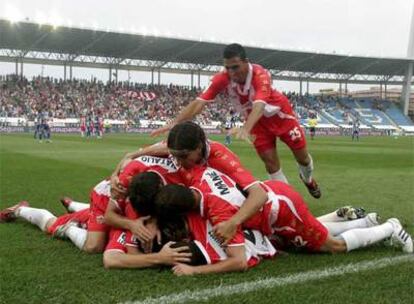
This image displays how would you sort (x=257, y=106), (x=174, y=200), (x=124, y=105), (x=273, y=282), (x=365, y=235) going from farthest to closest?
1. (x=124, y=105)
2. (x=257, y=106)
3. (x=365, y=235)
4. (x=174, y=200)
5. (x=273, y=282)

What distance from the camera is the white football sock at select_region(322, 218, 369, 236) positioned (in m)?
6.05

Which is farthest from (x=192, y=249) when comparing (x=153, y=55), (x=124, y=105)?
(x=153, y=55)

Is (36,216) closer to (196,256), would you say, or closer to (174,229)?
(174,229)

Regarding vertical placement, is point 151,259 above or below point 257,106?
below

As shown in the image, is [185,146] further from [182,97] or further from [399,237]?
[182,97]

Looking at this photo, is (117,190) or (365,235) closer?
(117,190)

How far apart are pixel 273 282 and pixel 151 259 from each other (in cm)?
106

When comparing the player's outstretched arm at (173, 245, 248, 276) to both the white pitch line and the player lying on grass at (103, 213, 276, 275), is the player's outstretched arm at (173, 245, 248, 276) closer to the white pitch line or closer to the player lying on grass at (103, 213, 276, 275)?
the player lying on grass at (103, 213, 276, 275)

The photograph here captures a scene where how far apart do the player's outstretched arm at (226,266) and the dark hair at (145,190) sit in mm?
577

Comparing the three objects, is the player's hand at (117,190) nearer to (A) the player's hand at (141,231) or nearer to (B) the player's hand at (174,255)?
(A) the player's hand at (141,231)

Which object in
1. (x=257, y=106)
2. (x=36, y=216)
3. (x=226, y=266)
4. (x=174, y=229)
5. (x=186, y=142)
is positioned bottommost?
(x=36, y=216)

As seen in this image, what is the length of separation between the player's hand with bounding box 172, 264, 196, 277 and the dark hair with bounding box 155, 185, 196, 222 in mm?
450

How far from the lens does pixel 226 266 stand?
4.64 metres

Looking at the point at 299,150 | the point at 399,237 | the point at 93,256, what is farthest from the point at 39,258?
the point at 299,150
